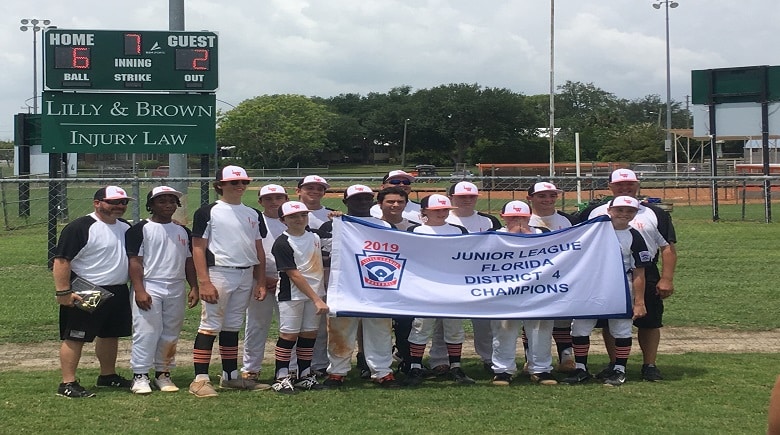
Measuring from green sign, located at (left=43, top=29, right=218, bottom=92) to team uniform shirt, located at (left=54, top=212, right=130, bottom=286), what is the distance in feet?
24.9

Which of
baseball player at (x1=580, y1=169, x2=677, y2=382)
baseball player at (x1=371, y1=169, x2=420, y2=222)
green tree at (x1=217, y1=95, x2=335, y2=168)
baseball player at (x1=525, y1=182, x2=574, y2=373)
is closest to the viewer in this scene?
baseball player at (x1=580, y1=169, x2=677, y2=382)

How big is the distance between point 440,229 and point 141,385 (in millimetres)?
2912

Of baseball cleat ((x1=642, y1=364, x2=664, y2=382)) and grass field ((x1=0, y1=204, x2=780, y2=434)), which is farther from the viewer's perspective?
baseball cleat ((x1=642, y1=364, x2=664, y2=382))

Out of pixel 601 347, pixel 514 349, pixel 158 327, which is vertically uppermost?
pixel 158 327

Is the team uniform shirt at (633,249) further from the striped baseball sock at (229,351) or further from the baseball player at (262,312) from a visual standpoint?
the striped baseball sock at (229,351)

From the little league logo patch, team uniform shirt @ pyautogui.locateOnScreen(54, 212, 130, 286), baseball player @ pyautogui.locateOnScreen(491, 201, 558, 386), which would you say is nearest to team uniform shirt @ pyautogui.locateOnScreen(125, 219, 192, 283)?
team uniform shirt @ pyautogui.locateOnScreen(54, 212, 130, 286)

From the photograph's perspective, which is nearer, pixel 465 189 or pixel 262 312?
pixel 262 312

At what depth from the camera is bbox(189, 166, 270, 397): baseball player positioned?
672 cm

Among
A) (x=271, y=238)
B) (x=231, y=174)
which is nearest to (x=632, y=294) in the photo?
(x=271, y=238)

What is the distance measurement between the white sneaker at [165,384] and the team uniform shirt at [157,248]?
85 centimetres

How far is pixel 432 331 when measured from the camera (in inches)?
295

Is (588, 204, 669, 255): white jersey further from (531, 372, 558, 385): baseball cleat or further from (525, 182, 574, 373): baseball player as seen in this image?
(531, 372, 558, 385): baseball cleat

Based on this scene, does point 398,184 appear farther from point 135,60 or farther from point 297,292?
point 135,60

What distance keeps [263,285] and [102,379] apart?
1665 millimetres
